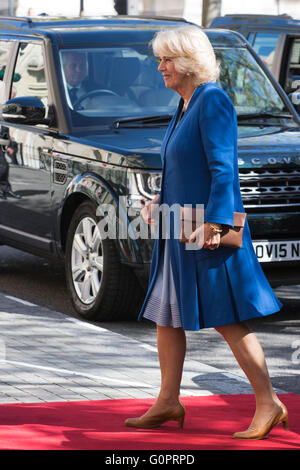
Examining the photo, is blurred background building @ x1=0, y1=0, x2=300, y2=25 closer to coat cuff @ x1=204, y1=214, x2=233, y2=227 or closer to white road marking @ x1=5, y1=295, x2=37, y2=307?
white road marking @ x1=5, y1=295, x2=37, y2=307

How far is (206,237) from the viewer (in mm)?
5508

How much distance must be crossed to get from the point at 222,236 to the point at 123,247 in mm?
3159

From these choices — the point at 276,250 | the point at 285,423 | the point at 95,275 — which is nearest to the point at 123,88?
the point at 95,275

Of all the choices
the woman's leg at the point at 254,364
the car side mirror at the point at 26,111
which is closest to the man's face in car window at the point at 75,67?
the car side mirror at the point at 26,111

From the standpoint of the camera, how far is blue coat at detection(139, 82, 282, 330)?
550cm

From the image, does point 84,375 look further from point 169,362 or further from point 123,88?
point 123,88

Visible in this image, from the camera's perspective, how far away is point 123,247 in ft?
28.5

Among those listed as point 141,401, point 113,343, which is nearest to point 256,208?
point 113,343

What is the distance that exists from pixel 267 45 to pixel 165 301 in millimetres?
9799

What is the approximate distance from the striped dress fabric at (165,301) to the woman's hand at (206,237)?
0.30 meters

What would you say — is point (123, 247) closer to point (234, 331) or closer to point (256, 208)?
point (256, 208)

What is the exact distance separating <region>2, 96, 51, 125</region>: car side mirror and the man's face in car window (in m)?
0.33

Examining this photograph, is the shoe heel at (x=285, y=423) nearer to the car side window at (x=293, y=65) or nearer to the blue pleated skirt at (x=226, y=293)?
the blue pleated skirt at (x=226, y=293)
